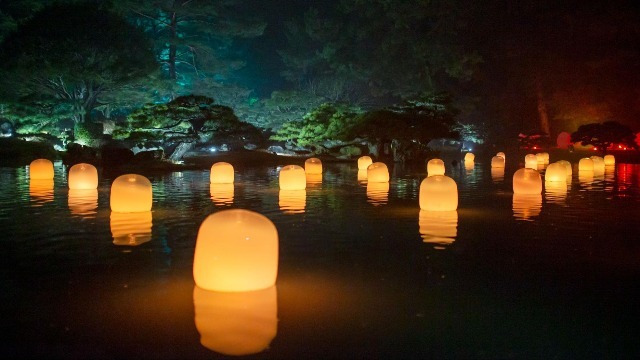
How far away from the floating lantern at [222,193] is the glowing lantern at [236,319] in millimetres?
7494

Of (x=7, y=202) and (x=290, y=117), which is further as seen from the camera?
(x=290, y=117)

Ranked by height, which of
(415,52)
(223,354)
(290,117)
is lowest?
(223,354)

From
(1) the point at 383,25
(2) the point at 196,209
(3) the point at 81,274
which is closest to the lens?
(3) the point at 81,274

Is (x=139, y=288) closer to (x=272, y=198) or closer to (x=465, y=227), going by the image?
(x=465, y=227)

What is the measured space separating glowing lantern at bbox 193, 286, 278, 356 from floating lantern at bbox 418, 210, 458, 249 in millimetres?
3336

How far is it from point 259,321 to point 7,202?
1037 cm

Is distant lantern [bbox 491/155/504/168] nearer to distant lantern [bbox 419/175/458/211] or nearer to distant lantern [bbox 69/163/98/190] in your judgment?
distant lantern [bbox 419/175/458/211]

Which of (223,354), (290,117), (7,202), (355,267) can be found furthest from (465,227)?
(290,117)

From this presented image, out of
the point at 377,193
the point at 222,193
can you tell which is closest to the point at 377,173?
the point at 377,193

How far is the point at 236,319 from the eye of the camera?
527 cm

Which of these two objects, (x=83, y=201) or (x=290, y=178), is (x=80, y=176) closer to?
(x=83, y=201)

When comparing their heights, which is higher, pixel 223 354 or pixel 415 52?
pixel 415 52

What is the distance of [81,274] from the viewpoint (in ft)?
22.5

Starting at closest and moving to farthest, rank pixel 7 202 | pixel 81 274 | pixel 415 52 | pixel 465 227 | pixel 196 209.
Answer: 1. pixel 81 274
2. pixel 465 227
3. pixel 196 209
4. pixel 7 202
5. pixel 415 52
